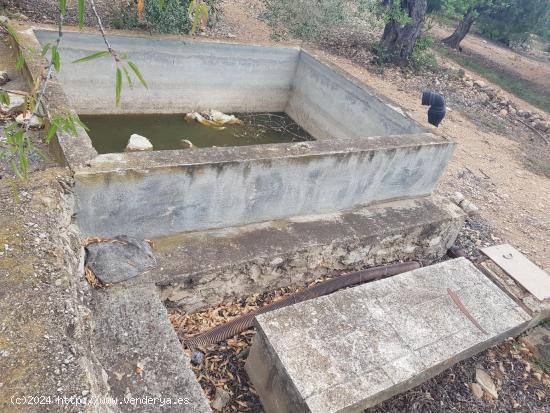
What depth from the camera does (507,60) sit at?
18.0 m

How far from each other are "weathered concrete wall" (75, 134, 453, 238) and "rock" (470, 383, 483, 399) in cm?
215

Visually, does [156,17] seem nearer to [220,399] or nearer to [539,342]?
[220,399]

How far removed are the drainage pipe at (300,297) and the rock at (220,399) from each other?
443 mm

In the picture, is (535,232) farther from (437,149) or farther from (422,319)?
(422,319)

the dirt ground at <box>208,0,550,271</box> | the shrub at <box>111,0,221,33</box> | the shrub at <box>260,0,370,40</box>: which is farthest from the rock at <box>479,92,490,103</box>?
the shrub at <box>111,0,221,33</box>

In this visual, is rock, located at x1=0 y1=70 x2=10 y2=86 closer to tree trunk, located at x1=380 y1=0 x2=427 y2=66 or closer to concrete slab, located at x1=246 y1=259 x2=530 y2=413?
concrete slab, located at x1=246 y1=259 x2=530 y2=413

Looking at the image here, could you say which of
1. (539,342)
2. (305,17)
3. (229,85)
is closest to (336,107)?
(229,85)

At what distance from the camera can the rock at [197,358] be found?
3584 mm

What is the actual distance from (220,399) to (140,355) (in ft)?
2.67

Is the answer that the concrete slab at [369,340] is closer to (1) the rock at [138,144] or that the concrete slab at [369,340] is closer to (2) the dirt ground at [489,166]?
(2) the dirt ground at [489,166]

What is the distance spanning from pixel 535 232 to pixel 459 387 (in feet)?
12.5

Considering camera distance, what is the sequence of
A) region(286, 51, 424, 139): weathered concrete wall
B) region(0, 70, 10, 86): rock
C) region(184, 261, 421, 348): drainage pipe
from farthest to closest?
region(286, 51, 424, 139): weathered concrete wall
region(0, 70, 10, 86): rock
region(184, 261, 421, 348): drainage pipe

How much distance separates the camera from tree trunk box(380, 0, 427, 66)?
450 inches

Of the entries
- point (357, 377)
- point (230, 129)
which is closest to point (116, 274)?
point (357, 377)
